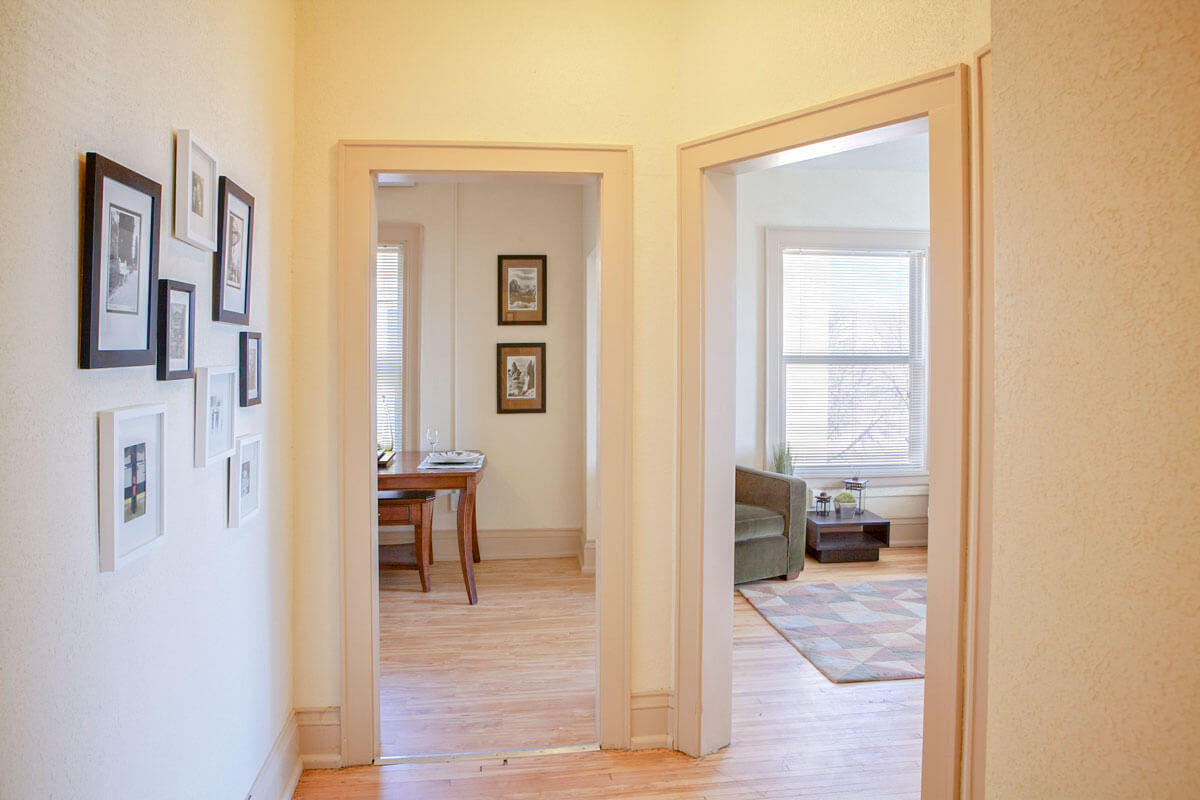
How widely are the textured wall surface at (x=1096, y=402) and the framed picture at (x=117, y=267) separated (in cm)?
140

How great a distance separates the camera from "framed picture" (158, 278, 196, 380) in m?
1.46

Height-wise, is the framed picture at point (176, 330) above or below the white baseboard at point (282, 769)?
above

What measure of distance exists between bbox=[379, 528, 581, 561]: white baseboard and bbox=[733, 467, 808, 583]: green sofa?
1.31 metres

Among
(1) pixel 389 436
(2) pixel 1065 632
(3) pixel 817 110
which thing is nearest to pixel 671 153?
(3) pixel 817 110

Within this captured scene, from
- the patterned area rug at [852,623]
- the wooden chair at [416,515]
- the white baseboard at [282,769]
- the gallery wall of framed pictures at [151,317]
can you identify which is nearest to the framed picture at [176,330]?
the gallery wall of framed pictures at [151,317]

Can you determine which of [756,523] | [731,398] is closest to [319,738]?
[731,398]

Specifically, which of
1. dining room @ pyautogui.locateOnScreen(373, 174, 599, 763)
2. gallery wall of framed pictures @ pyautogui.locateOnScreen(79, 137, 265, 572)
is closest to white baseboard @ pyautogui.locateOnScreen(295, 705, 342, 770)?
gallery wall of framed pictures @ pyautogui.locateOnScreen(79, 137, 265, 572)

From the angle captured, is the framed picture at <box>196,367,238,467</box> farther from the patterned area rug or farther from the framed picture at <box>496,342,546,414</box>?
the framed picture at <box>496,342,546,414</box>

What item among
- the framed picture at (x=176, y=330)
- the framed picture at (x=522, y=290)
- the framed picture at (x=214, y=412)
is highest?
the framed picture at (x=522, y=290)

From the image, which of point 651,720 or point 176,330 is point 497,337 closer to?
point 651,720

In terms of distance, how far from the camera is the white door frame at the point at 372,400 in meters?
2.53

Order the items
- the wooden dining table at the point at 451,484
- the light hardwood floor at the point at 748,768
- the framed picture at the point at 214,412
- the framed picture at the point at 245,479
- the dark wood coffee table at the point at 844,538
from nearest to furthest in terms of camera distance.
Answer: the framed picture at the point at 214,412 < the framed picture at the point at 245,479 < the light hardwood floor at the point at 748,768 < the wooden dining table at the point at 451,484 < the dark wood coffee table at the point at 844,538

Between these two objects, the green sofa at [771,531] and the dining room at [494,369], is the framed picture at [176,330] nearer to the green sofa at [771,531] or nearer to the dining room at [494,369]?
the dining room at [494,369]

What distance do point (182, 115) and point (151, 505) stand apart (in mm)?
886
